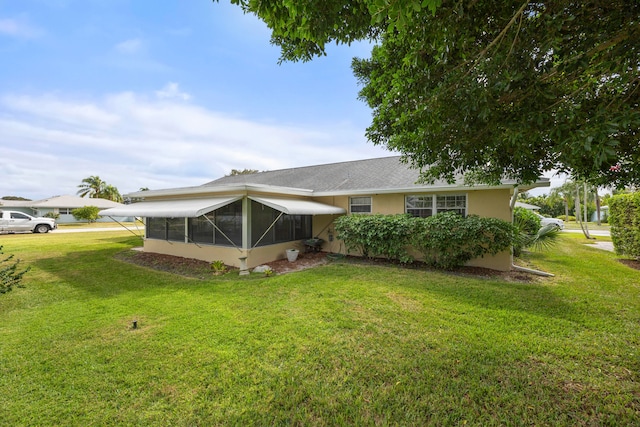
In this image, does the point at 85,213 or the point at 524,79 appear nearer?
the point at 524,79

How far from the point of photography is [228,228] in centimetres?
1097

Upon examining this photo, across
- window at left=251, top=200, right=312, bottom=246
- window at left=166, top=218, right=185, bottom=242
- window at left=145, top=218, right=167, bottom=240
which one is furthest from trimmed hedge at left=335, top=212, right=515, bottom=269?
window at left=145, top=218, right=167, bottom=240

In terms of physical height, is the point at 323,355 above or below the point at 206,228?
below

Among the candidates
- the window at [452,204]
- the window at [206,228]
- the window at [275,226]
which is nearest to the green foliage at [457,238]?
the window at [452,204]

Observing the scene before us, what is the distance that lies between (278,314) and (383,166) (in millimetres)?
11453

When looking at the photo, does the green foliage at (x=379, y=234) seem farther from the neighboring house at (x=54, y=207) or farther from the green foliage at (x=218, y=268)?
the neighboring house at (x=54, y=207)

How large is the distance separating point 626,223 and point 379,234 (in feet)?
39.9

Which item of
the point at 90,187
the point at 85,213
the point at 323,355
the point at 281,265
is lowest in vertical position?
the point at 323,355

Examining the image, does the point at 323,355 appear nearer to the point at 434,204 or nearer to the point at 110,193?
the point at 434,204

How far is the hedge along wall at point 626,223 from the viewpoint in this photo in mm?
11070

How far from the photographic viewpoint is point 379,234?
35.1 ft

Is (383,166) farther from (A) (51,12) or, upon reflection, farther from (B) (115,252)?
(B) (115,252)

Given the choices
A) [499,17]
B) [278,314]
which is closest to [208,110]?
[278,314]

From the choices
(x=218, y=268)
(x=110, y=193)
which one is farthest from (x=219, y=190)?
(x=110, y=193)
